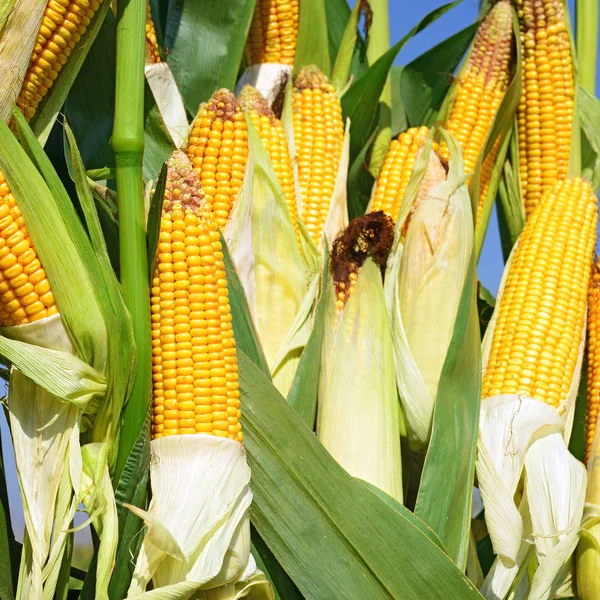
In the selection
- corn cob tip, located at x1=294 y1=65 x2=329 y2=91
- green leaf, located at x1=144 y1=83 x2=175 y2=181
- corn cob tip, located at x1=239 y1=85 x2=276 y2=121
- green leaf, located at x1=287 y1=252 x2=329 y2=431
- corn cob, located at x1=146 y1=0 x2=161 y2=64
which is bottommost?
green leaf, located at x1=287 y1=252 x2=329 y2=431

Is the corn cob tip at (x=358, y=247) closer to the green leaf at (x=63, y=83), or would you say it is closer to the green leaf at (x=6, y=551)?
the green leaf at (x=63, y=83)

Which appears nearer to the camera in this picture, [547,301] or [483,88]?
[547,301]

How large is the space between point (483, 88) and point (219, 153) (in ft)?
2.87

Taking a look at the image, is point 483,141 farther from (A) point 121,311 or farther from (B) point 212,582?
(B) point 212,582

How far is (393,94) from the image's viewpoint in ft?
8.14

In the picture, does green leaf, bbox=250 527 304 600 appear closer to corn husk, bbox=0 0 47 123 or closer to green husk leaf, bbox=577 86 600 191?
corn husk, bbox=0 0 47 123

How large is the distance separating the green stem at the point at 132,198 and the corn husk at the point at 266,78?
62 cm

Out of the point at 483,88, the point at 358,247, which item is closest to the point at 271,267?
the point at 358,247

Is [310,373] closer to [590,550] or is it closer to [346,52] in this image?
[590,550]

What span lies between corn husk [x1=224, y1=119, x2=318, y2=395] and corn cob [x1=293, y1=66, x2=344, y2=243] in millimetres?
174

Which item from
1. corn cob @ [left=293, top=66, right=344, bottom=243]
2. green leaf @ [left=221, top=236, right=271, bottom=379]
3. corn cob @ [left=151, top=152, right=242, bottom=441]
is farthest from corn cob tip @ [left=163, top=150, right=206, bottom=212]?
corn cob @ [left=293, top=66, right=344, bottom=243]

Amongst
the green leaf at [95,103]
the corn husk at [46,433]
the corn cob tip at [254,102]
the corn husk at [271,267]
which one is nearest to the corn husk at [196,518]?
the corn husk at [46,433]

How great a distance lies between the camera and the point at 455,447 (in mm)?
1563

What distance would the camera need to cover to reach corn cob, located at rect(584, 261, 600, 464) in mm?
1793
